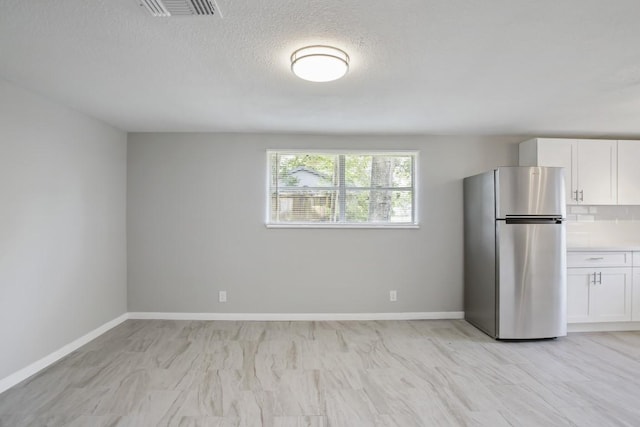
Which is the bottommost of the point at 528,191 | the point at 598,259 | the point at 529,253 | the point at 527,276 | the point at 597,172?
the point at 527,276

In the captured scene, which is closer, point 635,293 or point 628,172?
point 635,293

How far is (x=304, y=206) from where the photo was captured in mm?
4262

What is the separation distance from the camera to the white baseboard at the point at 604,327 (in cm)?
381

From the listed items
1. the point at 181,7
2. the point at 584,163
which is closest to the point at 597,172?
the point at 584,163

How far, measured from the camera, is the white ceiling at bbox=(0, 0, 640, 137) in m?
1.68

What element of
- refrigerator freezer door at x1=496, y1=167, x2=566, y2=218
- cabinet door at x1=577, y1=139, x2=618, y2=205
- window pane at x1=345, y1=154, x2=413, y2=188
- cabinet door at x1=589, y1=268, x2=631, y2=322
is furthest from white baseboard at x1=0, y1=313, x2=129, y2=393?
cabinet door at x1=577, y1=139, x2=618, y2=205

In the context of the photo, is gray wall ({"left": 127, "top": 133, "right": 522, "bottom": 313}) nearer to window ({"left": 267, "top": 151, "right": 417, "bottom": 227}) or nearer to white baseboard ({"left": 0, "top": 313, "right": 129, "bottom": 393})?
window ({"left": 267, "top": 151, "right": 417, "bottom": 227})

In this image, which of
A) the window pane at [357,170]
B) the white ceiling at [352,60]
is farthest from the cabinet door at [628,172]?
the window pane at [357,170]

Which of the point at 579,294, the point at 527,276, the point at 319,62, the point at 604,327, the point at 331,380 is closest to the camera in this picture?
the point at 319,62

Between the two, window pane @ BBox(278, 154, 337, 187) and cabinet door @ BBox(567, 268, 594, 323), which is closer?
cabinet door @ BBox(567, 268, 594, 323)

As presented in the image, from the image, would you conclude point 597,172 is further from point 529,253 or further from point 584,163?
point 529,253

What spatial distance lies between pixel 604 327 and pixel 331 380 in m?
3.35

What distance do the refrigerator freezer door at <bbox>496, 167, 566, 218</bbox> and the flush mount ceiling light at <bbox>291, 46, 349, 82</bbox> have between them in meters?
2.24

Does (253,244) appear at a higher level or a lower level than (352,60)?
lower
